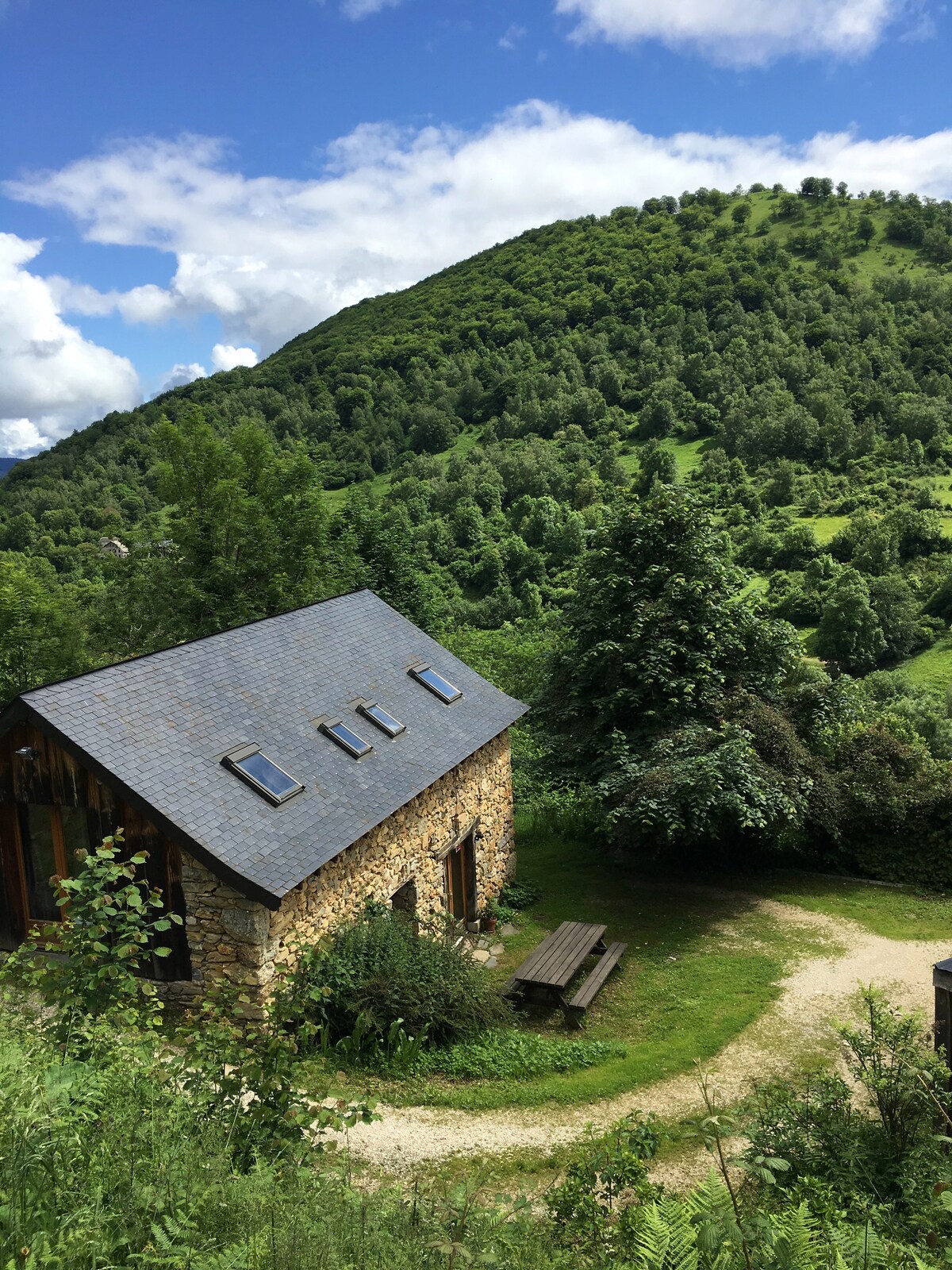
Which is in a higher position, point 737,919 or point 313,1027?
point 313,1027

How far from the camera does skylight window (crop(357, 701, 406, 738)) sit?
13.0 metres

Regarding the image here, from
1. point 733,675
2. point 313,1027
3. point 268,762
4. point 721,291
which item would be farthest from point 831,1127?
point 721,291

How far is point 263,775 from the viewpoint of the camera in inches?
413

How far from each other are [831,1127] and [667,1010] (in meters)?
5.39

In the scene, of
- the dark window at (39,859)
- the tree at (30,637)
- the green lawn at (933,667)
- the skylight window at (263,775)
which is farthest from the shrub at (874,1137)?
the green lawn at (933,667)

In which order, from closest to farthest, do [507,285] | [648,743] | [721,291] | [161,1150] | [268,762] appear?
[161,1150], [268,762], [648,743], [721,291], [507,285]

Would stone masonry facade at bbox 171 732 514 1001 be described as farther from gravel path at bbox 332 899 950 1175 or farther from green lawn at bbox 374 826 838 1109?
gravel path at bbox 332 899 950 1175

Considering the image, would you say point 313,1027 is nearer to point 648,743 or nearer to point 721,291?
point 648,743

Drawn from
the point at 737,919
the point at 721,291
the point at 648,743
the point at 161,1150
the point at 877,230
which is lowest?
the point at 737,919

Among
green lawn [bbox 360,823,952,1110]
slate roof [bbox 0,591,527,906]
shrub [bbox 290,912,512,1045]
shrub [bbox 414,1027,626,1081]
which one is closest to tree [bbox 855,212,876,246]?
green lawn [bbox 360,823,952,1110]

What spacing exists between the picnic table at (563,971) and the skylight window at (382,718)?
3.80 m

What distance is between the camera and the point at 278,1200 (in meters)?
4.08

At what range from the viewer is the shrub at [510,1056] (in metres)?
9.36

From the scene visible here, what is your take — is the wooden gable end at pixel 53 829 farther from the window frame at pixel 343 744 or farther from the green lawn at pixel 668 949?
the green lawn at pixel 668 949
